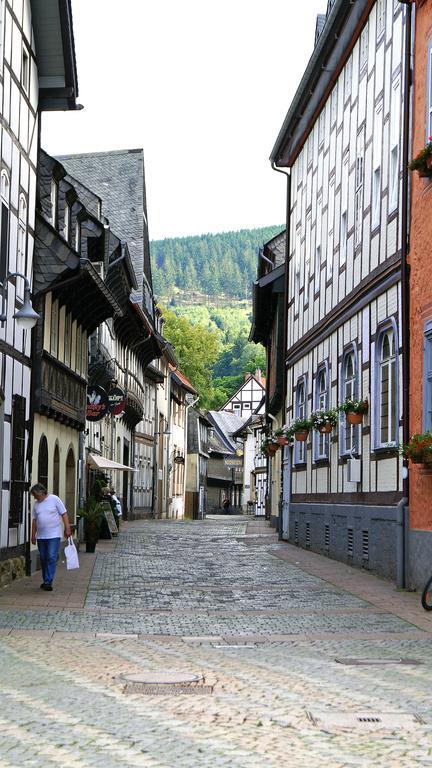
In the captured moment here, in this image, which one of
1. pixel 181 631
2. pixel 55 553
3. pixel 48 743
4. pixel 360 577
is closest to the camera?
pixel 48 743

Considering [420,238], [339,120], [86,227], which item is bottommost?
[420,238]

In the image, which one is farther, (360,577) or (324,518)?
(324,518)

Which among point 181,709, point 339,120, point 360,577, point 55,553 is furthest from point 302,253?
point 181,709

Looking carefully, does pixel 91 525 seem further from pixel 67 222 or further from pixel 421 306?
pixel 421 306

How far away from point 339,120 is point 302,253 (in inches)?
225

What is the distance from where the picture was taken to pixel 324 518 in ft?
81.1

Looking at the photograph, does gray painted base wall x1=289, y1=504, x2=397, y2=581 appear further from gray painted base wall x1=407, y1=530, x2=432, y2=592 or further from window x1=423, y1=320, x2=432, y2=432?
window x1=423, y1=320, x2=432, y2=432

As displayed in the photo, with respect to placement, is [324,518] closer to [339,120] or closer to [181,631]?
[339,120]

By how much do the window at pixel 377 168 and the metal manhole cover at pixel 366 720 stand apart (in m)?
13.6

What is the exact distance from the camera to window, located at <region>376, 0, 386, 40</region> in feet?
67.2

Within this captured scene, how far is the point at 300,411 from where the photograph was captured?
30188 mm

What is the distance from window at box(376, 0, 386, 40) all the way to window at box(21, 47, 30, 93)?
20.2ft

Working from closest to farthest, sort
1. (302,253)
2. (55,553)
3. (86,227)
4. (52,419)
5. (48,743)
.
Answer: (48,743) → (55,553) → (52,419) → (86,227) → (302,253)

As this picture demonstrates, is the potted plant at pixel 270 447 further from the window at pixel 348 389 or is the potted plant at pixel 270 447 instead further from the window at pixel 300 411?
the window at pixel 348 389
